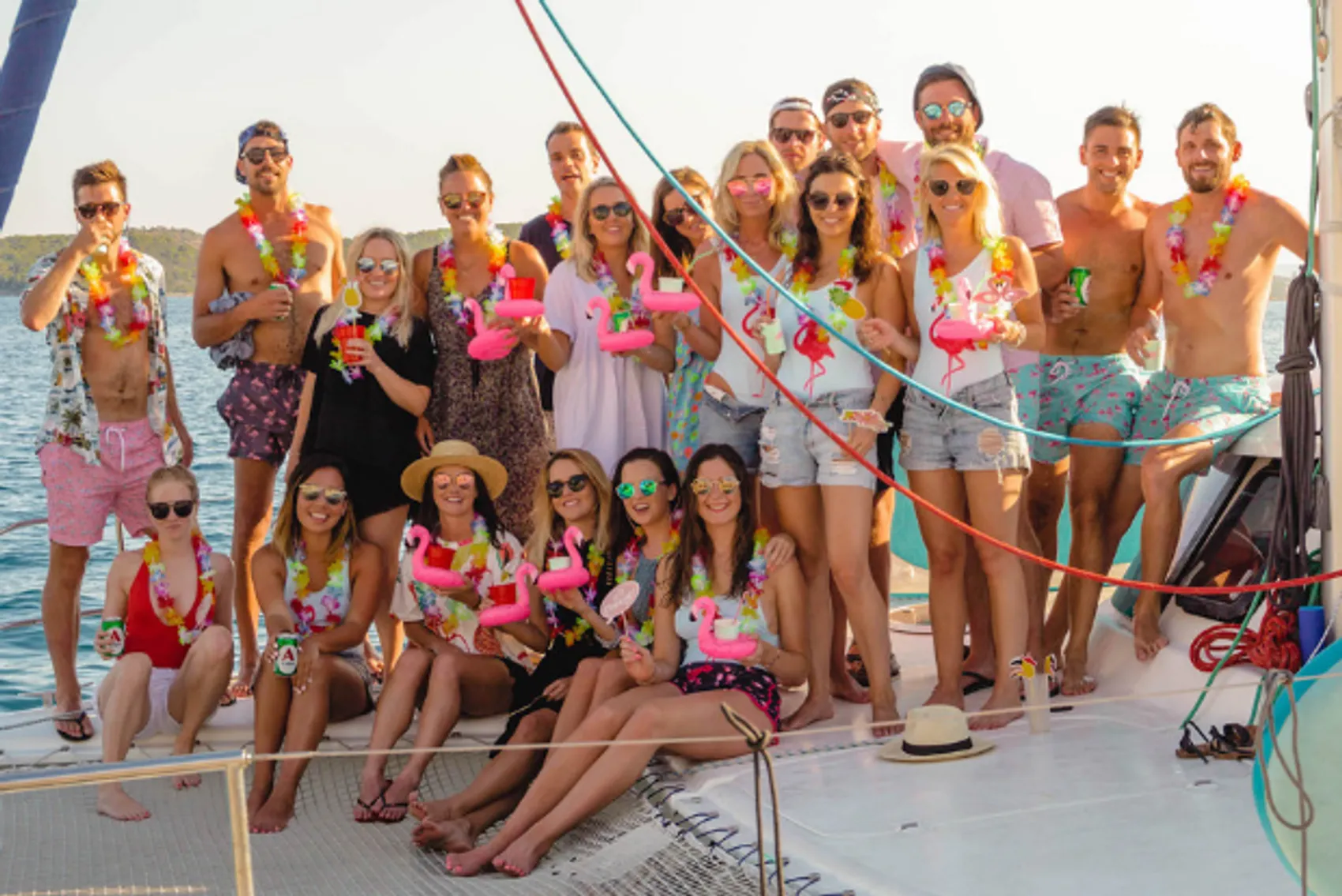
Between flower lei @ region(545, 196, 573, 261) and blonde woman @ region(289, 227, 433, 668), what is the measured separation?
2.86ft

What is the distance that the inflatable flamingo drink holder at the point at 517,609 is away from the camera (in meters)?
5.54

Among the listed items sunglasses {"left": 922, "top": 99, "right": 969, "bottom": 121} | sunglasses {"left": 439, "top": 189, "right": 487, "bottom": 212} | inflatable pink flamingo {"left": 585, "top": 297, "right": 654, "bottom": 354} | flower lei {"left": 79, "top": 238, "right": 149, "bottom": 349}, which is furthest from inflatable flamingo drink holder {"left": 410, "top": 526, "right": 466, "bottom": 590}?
sunglasses {"left": 922, "top": 99, "right": 969, "bottom": 121}

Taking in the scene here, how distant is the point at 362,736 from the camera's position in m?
5.84

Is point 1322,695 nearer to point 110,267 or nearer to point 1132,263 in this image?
point 1132,263

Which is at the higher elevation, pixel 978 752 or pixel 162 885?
pixel 978 752

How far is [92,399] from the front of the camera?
6.38 meters

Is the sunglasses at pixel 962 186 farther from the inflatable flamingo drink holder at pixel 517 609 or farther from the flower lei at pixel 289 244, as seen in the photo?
the flower lei at pixel 289 244

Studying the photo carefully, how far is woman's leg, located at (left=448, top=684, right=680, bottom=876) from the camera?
4707 mm

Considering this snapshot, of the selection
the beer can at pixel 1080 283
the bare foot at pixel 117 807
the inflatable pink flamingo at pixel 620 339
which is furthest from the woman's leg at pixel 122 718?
the beer can at pixel 1080 283

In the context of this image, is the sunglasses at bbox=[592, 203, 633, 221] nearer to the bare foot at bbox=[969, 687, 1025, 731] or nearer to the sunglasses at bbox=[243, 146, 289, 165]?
the sunglasses at bbox=[243, 146, 289, 165]

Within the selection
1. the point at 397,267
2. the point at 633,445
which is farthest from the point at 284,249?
the point at 633,445

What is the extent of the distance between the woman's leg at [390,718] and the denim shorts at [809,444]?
1355 millimetres

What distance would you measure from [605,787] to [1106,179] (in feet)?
9.50

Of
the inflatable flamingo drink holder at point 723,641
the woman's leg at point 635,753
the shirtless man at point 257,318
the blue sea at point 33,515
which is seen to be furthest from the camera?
the blue sea at point 33,515
